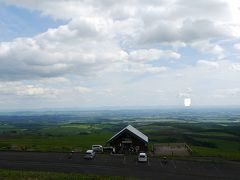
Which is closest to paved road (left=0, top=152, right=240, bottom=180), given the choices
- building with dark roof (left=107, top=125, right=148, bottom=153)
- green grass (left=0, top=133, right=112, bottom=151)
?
building with dark roof (left=107, top=125, right=148, bottom=153)

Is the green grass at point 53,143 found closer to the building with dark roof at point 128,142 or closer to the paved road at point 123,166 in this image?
the building with dark roof at point 128,142

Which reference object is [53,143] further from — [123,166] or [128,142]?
[123,166]

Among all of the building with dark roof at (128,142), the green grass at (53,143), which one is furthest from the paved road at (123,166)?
the green grass at (53,143)

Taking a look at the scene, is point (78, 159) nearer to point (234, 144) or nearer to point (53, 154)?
point (53, 154)

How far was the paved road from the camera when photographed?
176ft

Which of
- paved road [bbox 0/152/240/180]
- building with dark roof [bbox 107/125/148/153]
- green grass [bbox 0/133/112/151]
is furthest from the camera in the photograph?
green grass [bbox 0/133/112/151]

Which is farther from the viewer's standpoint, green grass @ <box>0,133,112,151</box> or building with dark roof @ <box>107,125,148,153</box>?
green grass @ <box>0,133,112,151</box>

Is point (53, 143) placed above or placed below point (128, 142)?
below

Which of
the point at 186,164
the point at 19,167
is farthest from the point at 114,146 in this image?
the point at 19,167

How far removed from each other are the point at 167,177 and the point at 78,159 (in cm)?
2091

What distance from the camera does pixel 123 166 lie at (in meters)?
60.0

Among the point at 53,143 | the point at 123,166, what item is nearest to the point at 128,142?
the point at 123,166

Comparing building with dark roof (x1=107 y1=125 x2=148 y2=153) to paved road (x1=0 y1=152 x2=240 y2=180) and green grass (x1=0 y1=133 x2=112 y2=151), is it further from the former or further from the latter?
green grass (x1=0 y1=133 x2=112 y2=151)

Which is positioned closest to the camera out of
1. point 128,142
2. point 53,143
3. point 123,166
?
point 123,166
